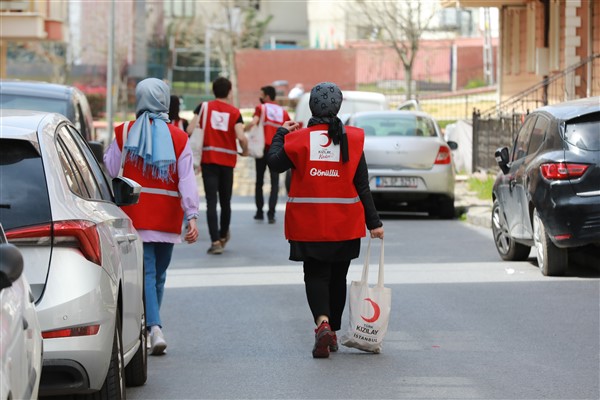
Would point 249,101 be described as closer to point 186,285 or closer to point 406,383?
point 186,285

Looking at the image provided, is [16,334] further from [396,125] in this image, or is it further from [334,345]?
[396,125]

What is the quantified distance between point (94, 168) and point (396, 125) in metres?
14.1

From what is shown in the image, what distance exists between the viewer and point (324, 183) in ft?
29.3

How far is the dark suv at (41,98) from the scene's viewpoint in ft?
44.7

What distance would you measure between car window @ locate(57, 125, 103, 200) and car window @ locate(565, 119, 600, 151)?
627 centimetres

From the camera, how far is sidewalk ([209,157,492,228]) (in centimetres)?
1995

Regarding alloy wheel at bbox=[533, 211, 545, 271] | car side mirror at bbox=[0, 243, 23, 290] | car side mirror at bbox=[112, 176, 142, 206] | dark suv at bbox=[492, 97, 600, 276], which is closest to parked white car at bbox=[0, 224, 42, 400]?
car side mirror at bbox=[0, 243, 23, 290]

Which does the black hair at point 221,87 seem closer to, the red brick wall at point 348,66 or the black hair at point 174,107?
the black hair at point 174,107

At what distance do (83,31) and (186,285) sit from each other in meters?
68.0

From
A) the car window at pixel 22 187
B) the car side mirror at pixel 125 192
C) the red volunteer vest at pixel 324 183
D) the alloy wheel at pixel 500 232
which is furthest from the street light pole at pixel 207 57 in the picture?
the car window at pixel 22 187

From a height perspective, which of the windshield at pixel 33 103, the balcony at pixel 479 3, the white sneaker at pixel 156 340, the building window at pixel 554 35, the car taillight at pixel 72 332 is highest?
the balcony at pixel 479 3

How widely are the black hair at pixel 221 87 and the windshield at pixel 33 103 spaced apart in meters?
2.09

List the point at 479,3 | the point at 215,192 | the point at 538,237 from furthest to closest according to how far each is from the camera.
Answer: the point at 479,3 → the point at 215,192 → the point at 538,237

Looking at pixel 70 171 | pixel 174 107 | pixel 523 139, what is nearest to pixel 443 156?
pixel 174 107
